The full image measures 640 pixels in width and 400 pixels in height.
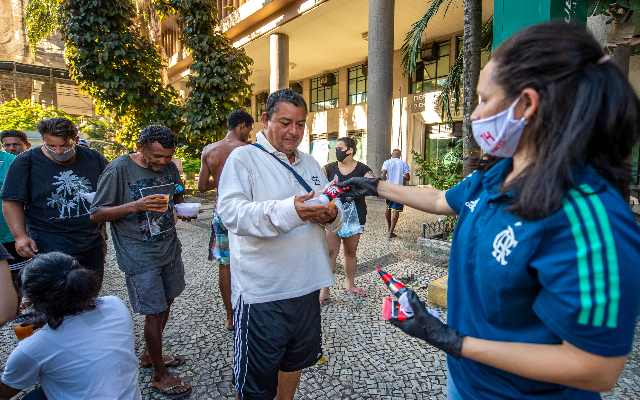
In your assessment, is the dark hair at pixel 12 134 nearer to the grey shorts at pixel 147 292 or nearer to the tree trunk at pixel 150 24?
the grey shorts at pixel 147 292

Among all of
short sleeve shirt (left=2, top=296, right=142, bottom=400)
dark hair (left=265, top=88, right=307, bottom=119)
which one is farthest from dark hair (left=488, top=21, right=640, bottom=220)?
short sleeve shirt (left=2, top=296, right=142, bottom=400)

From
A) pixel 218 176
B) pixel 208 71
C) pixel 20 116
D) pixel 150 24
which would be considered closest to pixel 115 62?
pixel 208 71

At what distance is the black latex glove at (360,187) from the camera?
1.97 m

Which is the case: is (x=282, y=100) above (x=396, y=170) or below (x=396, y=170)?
above

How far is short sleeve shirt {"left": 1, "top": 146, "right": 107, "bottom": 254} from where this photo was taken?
2729 millimetres

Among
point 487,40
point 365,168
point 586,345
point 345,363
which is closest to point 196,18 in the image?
point 365,168

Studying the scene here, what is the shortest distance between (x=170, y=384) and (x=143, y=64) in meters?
7.13

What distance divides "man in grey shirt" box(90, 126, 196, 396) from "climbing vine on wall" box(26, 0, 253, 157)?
4863 mm

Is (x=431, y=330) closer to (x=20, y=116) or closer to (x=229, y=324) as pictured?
(x=229, y=324)

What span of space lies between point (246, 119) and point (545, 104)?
10.7 ft

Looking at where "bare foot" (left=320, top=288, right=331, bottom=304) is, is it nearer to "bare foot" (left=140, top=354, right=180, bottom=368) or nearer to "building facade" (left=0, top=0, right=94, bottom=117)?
"bare foot" (left=140, top=354, right=180, bottom=368)

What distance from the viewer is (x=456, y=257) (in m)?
1.19

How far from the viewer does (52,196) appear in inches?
111

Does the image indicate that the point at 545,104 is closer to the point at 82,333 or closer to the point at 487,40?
the point at 82,333
